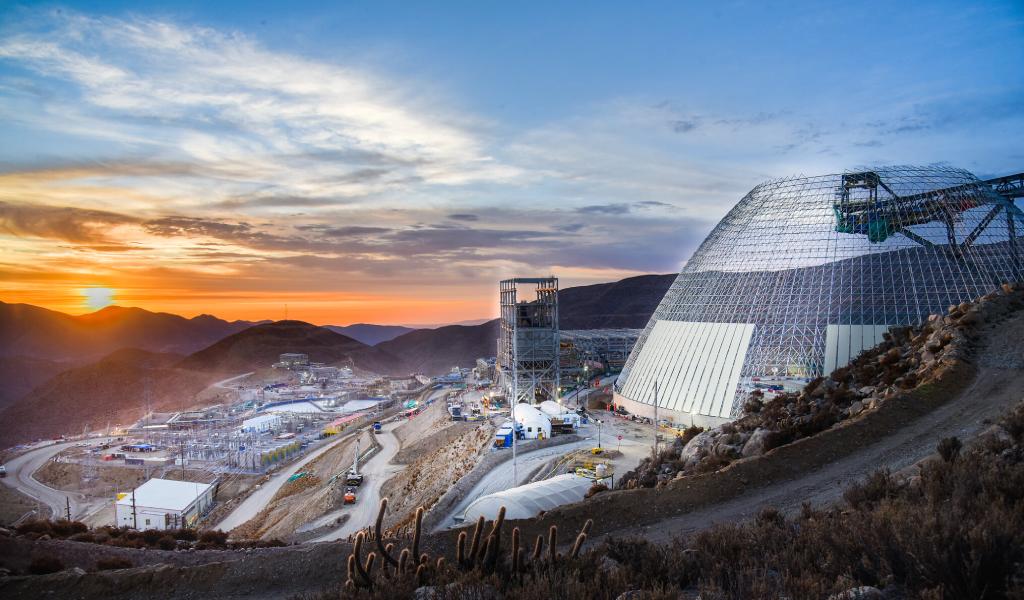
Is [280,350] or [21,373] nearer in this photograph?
[21,373]

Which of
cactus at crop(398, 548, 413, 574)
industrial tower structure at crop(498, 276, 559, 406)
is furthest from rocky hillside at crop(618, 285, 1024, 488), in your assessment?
industrial tower structure at crop(498, 276, 559, 406)

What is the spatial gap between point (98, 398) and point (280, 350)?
160 feet

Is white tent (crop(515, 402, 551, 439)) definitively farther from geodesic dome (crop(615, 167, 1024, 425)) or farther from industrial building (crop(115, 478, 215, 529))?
industrial building (crop(115, 478, 215, 529))

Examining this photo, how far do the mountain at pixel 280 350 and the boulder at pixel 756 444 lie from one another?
147 m

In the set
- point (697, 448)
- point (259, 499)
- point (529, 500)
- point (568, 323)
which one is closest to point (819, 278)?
point (697, 448)

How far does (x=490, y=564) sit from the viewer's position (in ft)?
23.5

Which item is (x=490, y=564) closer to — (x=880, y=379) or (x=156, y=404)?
(x=880, y=379)

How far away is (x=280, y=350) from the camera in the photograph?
514 feet

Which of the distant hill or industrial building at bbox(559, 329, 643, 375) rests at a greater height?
industrial building at bbox(559, 329, 643, 375)

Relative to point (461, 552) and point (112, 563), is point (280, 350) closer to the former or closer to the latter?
point (112, 563)

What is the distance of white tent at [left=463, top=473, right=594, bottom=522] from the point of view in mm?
17781

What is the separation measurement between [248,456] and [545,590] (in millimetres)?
56757

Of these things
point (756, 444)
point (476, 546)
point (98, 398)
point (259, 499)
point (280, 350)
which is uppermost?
point (476, 546)

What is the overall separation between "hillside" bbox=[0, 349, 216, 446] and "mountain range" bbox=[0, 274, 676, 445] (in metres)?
0.19
